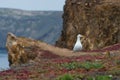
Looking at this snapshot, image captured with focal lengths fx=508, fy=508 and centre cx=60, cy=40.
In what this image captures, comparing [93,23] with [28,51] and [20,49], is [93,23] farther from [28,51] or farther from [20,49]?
[28,51]

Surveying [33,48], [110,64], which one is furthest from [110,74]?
[33,48]

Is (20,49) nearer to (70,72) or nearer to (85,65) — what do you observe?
(85,65)

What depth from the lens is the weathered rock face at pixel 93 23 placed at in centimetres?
6122

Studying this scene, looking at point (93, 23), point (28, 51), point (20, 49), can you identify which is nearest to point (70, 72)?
point (28, 51)

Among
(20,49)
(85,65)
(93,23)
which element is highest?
(85,65)

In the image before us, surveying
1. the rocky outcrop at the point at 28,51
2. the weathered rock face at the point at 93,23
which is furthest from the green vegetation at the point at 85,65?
the weathered rock face at the point at 93,23

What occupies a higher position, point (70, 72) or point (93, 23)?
point (70, 72)

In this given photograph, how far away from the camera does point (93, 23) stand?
63.9 meters

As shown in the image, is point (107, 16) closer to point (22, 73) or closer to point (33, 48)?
point (33, 48)

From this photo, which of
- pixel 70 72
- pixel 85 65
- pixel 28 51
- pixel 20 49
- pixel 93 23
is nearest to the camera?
pixel 70 72

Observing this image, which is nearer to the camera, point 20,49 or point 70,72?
point 70,72

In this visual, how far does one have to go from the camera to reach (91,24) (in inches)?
2537

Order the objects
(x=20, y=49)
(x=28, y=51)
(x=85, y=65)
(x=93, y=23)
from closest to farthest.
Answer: (x=85, y=65), (x=28, y=51), (x=20, y=49), (x=93, y=23)

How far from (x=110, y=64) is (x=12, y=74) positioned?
5207 millimetres
